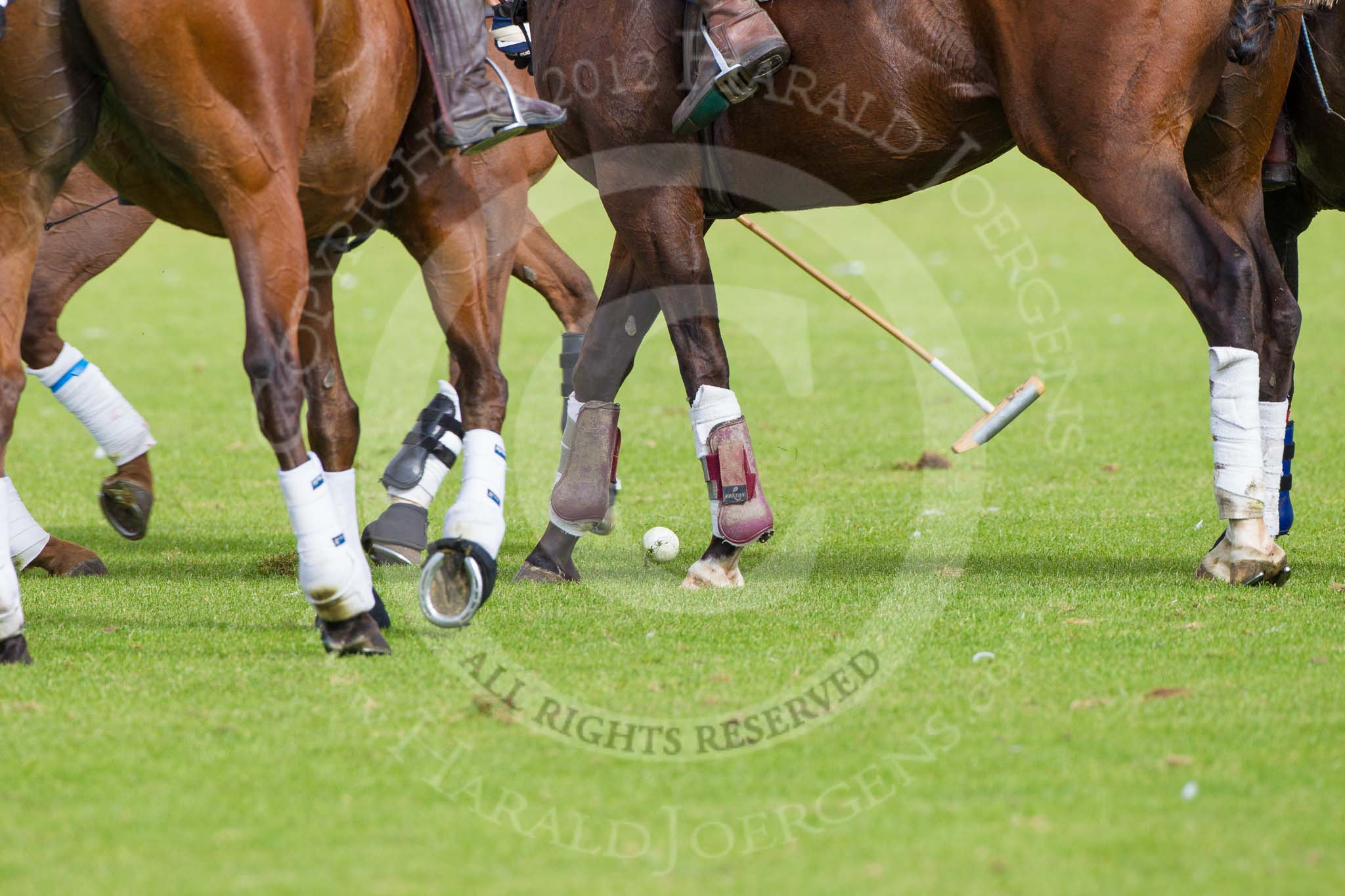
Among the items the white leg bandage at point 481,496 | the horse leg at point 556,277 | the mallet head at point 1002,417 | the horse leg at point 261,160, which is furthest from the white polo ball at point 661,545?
the horse leg at point 261,160

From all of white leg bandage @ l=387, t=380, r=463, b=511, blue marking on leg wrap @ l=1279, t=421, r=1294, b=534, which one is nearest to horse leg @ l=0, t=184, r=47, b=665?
white leg bandage @ l=387, t=380, r=463, b=511

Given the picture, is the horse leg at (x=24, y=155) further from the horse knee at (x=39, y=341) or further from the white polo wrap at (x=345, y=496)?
the horse knee at (x=39, y=341)

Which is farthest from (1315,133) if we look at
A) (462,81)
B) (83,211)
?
(83,211)

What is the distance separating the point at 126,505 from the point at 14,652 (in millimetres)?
2236

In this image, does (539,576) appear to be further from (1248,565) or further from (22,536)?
(1248,565)

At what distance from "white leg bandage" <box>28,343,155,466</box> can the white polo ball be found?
2431 mm

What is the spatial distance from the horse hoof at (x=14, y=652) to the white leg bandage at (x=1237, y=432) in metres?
4.18

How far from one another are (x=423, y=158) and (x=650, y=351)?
8.87 meters

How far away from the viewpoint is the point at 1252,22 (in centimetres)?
535

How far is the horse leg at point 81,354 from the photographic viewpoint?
6.79 meters

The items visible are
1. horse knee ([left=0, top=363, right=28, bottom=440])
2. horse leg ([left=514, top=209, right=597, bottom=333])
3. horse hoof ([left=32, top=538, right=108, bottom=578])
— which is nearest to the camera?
horse knee ([left=0, top=363, right=28, bottom=440])

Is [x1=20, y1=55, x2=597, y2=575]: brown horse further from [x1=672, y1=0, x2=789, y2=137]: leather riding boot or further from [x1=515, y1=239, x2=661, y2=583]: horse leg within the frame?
[x1=672, y1=0, x2=789, y2=137]: leather riding boot

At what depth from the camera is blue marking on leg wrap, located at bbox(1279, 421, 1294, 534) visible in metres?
6.29

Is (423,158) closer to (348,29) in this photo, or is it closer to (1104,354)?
(348,29)
